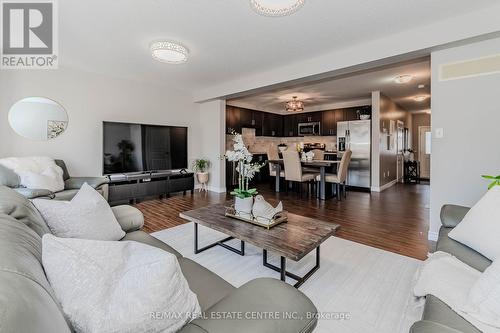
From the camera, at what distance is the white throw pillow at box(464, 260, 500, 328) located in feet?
3.02

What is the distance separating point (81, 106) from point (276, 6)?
12.8ft

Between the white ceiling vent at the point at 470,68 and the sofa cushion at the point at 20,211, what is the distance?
3847 mm

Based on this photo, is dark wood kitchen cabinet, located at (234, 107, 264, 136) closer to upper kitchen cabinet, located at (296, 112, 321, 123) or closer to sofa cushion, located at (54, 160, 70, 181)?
upper kitchen cabinet, located at (296, 112, 321, 123)

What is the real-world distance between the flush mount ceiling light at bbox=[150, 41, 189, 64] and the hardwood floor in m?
2.31

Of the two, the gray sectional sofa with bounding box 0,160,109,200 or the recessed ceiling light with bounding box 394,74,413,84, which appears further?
the recessed ceiling light with bounding box 394,74,413,84

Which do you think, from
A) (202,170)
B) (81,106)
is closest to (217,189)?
(202,170)

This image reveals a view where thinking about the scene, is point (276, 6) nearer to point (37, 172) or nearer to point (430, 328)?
point (430, 328)

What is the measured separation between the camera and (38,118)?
12.6 ft

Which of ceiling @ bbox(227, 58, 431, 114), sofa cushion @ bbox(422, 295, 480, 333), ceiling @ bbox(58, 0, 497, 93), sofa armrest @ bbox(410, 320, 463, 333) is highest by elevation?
ceiling @ bbox(227, 58, 431, 114)

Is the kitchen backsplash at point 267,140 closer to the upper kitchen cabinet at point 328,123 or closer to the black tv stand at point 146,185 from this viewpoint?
the upper kitchen cabinet at point 328,123

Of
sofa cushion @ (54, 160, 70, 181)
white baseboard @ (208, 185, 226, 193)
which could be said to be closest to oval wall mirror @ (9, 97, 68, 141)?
sofa cushion @ (54, 160, 70, 181)

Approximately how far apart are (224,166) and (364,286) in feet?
14.8

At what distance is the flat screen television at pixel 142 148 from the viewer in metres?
4.39

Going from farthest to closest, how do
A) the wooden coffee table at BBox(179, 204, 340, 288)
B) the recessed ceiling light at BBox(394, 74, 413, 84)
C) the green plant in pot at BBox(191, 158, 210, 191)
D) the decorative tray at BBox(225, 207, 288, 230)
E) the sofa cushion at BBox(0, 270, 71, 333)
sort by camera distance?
1. the green plant in pot at BBox(191, 158, 210, 191)
2. the recessed ceiling light at BBox(394, 74, 413, 84)
3. the decorative tray at BBox(225, 207, 288, 230)
4. the wooden coffee table at BBox(179, 204, 340, 288)
5. the sofa cushion at BBox(0, 270, 71, 333)
